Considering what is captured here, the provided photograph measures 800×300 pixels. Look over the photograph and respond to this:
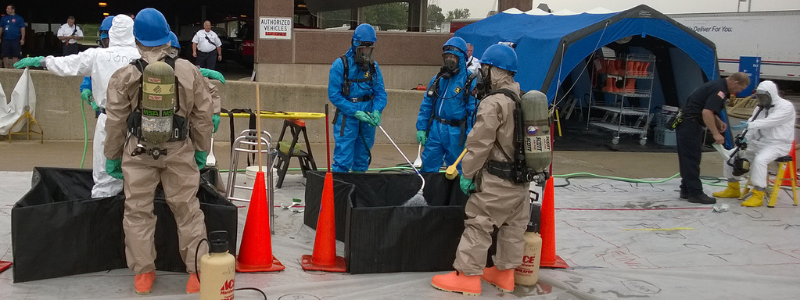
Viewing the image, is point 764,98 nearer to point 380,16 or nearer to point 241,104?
point 241,104

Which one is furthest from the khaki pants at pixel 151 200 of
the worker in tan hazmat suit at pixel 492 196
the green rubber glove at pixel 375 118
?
the green rubber glove at pixel 375 118

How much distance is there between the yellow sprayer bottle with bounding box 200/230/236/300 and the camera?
4.09 metres

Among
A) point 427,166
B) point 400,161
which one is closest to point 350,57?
point 427,166

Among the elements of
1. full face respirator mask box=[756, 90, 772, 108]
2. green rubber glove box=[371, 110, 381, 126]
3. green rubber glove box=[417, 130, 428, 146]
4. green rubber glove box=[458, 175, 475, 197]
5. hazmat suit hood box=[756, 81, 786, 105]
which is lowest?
green rubber glove box=[458, 175, 475, 197]

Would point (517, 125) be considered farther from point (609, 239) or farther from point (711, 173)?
point (711, 173)

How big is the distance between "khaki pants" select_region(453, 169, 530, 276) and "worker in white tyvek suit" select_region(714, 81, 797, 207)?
4.14 metres

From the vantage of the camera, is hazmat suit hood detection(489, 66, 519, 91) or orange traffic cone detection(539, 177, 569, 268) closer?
hazmat suit hood detection(489, 66, 519, 91)

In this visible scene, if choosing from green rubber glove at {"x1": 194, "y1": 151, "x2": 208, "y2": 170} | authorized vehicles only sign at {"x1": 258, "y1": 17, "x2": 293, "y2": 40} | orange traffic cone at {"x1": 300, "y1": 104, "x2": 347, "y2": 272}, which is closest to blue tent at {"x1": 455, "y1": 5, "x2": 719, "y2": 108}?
authorized vehicles only sign at {"x1": 258, "y1": 17, "x2": 293, "y2": 40}

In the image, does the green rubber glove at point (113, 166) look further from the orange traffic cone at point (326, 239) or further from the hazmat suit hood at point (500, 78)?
the hazmat suit hood at point (500, 78)

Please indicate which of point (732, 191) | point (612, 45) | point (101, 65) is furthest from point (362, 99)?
point (612, 45)

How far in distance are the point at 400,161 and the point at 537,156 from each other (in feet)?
17.3

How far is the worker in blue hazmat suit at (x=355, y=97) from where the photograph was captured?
280 inches

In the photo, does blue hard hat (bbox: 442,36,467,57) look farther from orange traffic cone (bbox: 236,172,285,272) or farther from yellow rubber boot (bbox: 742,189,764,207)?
yellow rubber boot (bbox: 742,189,764,207)

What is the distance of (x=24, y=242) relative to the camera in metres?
4.48
